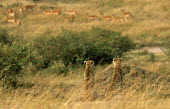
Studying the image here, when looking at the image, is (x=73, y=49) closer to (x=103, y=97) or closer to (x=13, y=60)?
(x=13, y=60)

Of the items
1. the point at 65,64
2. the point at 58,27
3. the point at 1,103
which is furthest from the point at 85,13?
the point at 1,103

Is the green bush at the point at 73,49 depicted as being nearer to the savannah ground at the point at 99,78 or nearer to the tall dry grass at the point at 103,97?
the savannah ground at the point at 99,78

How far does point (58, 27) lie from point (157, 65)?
13016 millimetres

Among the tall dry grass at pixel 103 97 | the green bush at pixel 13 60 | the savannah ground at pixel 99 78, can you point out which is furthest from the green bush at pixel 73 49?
the tall dry grass at pixel 103 97

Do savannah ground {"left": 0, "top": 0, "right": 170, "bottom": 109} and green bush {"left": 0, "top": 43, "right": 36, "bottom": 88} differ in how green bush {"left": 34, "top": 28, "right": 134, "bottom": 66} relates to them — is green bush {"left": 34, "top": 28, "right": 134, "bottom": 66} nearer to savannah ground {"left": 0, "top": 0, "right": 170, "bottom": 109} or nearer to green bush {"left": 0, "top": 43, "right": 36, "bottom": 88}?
savannah ground {"left": 0, "top": 0, "right": 170, "bottom": 109}

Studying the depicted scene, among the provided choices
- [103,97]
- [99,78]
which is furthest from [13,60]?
[103,97]

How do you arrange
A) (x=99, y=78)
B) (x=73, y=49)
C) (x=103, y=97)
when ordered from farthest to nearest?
(x=73, y=49) → (x=99, y=78) → (x=103, y=97)

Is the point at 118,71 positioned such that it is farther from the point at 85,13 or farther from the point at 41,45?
→ the point at 85,13

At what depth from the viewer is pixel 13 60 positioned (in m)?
9.95

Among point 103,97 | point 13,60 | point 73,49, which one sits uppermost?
point 13,60

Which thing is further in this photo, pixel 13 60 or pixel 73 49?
pixel 73 49

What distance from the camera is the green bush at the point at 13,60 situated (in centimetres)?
919

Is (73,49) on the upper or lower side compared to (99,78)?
upper

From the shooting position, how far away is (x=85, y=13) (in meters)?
30.8
